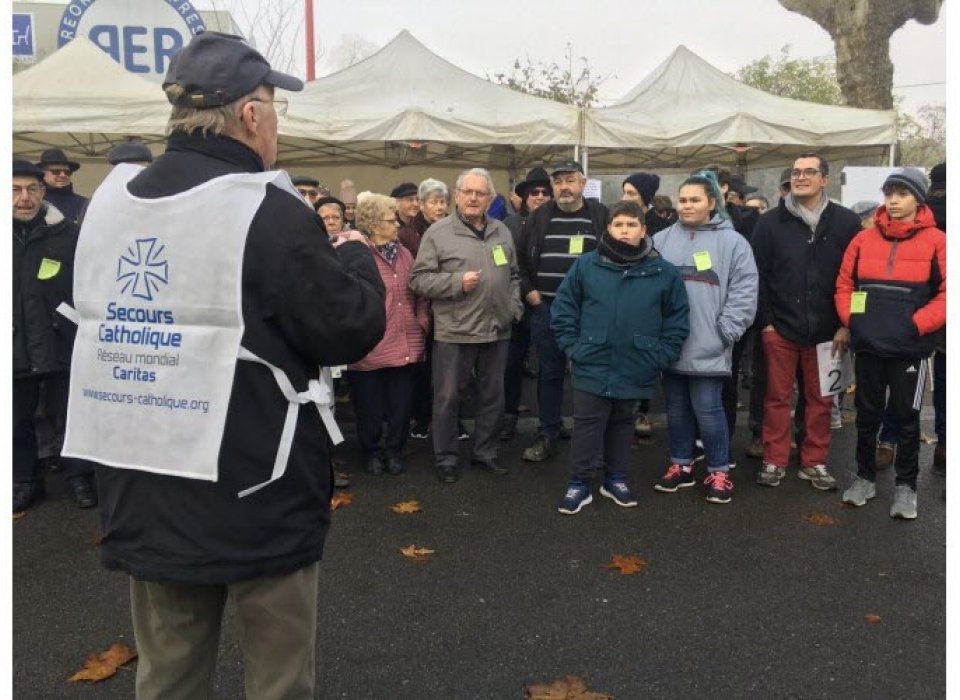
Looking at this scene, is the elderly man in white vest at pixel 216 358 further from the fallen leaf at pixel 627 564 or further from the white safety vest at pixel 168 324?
the fallen leaf at pixel 627 564

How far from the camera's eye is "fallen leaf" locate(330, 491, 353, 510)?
203 inches

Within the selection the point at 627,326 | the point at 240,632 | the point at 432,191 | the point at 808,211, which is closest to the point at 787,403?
the point at 808,211

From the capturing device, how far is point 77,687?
122 inches

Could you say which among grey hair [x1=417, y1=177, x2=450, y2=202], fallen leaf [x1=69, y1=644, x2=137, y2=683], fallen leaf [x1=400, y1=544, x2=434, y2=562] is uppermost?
grey hair [x1=417, y1=177, x2=450, y2=202]

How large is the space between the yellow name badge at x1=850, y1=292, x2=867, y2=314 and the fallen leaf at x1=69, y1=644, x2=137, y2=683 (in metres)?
4.15

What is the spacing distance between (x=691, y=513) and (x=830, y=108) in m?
9.10

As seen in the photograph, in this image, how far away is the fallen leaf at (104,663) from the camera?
3.16 meters

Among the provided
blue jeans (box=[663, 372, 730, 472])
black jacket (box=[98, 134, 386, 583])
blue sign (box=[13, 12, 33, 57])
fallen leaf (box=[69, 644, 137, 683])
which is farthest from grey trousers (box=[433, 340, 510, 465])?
blue sign (box=[13, 12, 33, 57])

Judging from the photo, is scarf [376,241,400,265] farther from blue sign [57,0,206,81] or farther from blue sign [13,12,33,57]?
blue sign [13,12,33,57]

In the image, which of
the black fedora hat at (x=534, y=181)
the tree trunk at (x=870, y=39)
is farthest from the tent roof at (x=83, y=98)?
the tree trunk at (x=870, y=39)

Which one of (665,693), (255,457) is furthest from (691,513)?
(255,457)

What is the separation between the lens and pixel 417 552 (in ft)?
14.4

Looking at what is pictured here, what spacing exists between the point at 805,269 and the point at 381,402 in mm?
2918

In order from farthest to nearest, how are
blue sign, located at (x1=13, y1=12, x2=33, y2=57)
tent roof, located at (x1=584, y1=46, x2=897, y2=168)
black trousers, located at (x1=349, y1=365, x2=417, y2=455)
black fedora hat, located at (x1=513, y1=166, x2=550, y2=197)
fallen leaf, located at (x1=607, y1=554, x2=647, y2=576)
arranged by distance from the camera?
blue sign, located at (x1=13, y1=12, x2=33, y2=57) → tent roof, located at (x1=584, y1=46, x2=897, y2=168) → black fedora hat, located at (x1=513, y1=166, x2=550, y2=197) → black trousers, located at (x1=349, y1=365, x2=417, y2=455) → fallen leaf, located at (x1=607, y1=554, x2=647, y2=576)
